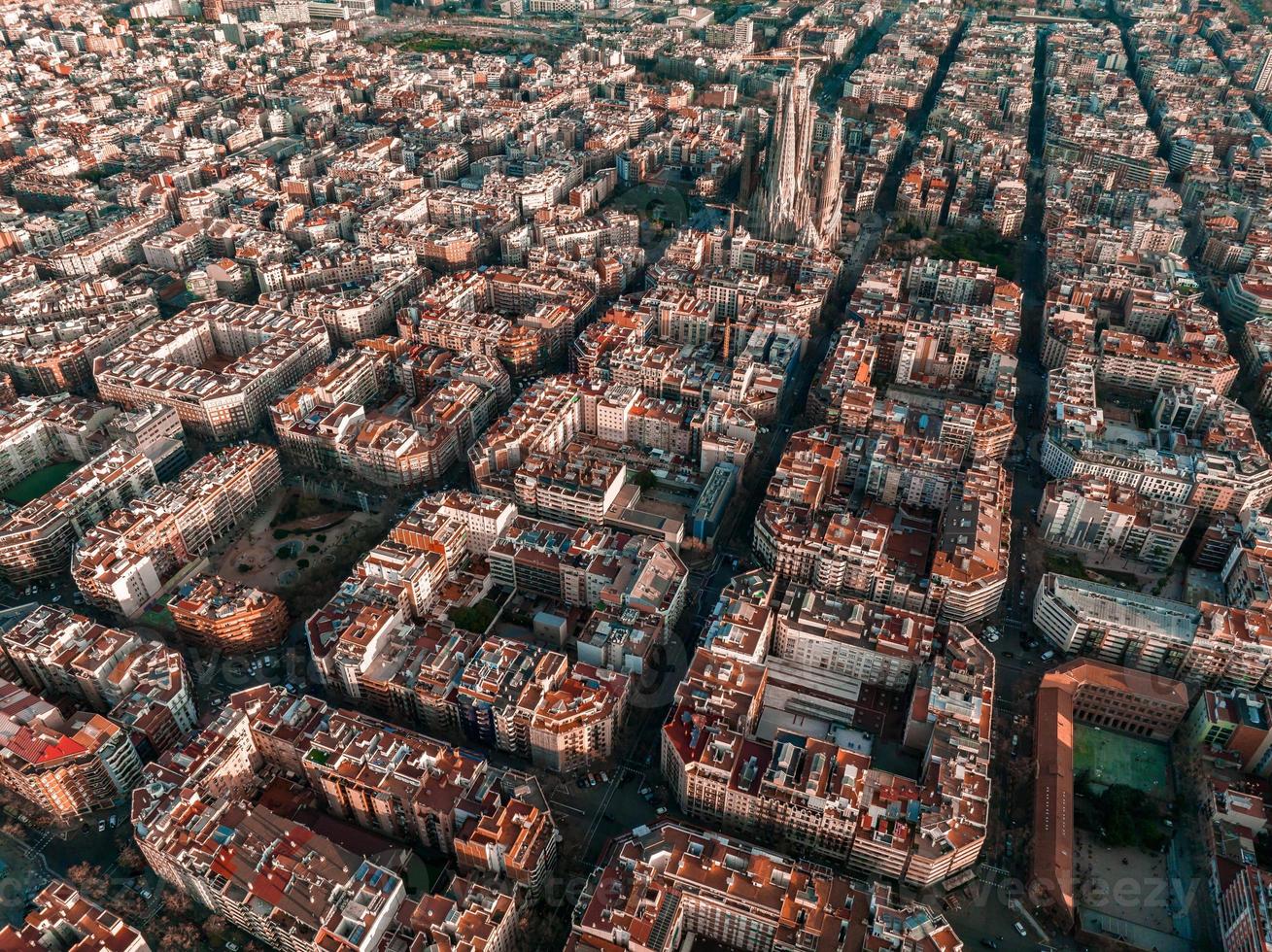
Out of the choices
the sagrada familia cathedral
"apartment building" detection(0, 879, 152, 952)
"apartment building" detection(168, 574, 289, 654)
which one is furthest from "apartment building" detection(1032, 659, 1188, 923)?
→ the sagrada familia cathedral

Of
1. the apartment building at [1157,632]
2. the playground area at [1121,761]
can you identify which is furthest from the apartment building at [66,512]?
the playground area at [1121,761]

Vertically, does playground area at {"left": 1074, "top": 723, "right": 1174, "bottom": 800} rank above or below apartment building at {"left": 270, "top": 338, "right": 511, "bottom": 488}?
below

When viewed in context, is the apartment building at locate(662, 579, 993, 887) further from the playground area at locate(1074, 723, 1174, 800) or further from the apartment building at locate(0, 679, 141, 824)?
the apartment building at locate(0, 679, 141, 824)

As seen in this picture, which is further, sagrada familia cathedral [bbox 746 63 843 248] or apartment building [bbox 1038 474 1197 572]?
sagrada familia cathedral [bbox 746 63 843 248]

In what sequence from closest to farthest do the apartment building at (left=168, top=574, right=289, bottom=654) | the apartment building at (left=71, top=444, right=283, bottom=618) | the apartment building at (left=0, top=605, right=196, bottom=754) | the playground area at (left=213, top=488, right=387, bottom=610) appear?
1. the apartment building at (left=0, top=605, right=196, bottom=754)
2. the apartment building at (left=168, top=574, right=289, bottom=654)
3. the apartment building at (left=71, top=444, right=283, bottom=618)
4. the playground area at (left=213, top=488, right=387, bottom=610)

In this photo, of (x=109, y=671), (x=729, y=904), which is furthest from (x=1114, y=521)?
(x=109, y=671)

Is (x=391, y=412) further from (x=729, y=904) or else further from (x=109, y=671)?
(x=729, y=904)

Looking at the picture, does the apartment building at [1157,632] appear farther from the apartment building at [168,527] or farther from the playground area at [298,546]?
the apartment building at [168,527]
